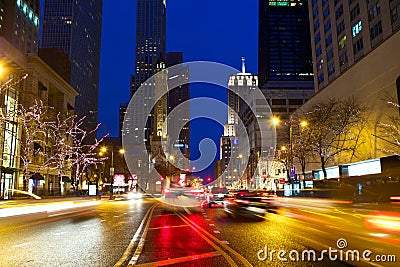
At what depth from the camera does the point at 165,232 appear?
528 inches

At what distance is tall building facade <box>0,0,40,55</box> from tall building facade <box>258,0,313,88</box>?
97.8 metres

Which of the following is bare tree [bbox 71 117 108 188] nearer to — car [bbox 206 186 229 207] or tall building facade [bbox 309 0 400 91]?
car [bbox 206 186 229 207]

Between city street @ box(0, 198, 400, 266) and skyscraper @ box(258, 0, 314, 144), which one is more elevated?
skyscraper @ box(258, 0, 314, 144)

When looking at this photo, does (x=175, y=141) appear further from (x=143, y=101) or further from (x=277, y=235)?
(x=277, y=235)

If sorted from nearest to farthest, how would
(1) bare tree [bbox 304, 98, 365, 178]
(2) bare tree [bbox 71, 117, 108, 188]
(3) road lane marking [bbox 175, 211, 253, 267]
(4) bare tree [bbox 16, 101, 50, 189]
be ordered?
1. (3) road lane marking [bbox 175, 211, 253, 267]
2. (4) bare tree [bbox 16, 101, 50, 189]
3. (1) bare tree [bbox 304, 98, 365, 178]
4. (2) bare tree [bbox 71, 117, 108, 188]

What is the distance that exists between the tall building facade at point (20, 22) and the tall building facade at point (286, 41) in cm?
9779

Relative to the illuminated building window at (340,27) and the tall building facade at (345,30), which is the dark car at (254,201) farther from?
the illuminated building window at (340,27)

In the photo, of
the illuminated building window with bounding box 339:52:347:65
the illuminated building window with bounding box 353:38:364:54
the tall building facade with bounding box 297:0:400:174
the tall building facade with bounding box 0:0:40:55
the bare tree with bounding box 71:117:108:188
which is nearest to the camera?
the tall building facade with bounding box 297:0:400:174

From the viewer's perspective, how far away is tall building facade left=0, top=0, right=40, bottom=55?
9662cm

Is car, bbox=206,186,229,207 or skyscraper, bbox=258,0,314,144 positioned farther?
skyscraper, bbox=258,0,314,144

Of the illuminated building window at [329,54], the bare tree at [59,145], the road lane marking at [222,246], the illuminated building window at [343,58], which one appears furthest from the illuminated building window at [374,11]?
the road lane marking at [222,246]

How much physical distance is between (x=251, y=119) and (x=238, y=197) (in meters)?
107

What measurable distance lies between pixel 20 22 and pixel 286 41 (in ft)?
371

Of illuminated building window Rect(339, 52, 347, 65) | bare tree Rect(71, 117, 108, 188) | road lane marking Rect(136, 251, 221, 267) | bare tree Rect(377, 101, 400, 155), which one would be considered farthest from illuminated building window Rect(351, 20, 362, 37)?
road lane marking Rect(136, 251, 221, 267)
